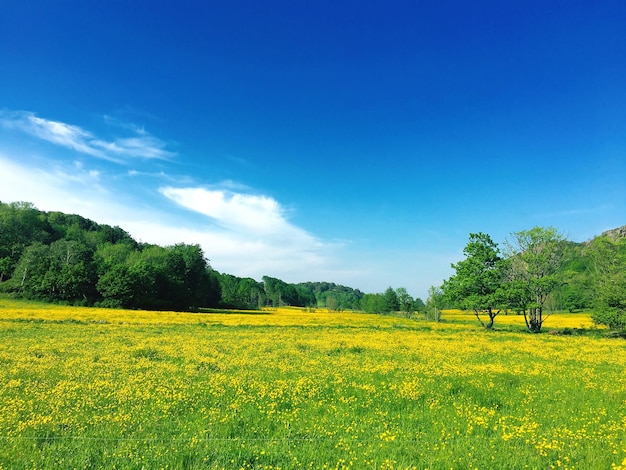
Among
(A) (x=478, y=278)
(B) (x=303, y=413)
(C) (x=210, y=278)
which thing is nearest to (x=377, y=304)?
(C) (x=210, y=278)

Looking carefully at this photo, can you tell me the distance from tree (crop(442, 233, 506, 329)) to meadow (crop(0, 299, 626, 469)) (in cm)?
3422

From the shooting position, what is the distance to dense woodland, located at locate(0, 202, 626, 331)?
5084 centimetres

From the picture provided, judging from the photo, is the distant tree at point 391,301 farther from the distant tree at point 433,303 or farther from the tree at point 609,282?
the tree at point 609,282

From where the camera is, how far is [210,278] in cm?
13225

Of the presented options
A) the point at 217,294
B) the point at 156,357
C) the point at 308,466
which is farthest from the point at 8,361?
the point at 217,294

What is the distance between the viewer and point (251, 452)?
8.01 metres

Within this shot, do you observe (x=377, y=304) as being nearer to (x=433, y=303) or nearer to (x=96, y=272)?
(x=433, y=303)

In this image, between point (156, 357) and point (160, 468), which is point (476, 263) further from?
point (160, 468)

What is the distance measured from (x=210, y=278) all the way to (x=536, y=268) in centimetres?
10643

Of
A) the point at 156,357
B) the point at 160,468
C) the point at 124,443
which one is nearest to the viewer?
the point at 160,468

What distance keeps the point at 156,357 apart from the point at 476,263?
48.5m

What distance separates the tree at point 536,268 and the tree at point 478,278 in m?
2.63

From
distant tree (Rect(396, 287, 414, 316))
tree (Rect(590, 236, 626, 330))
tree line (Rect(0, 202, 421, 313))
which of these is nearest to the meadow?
tree (Rect(590, 236, 626, 330))

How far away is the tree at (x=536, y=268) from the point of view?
1964 inches
